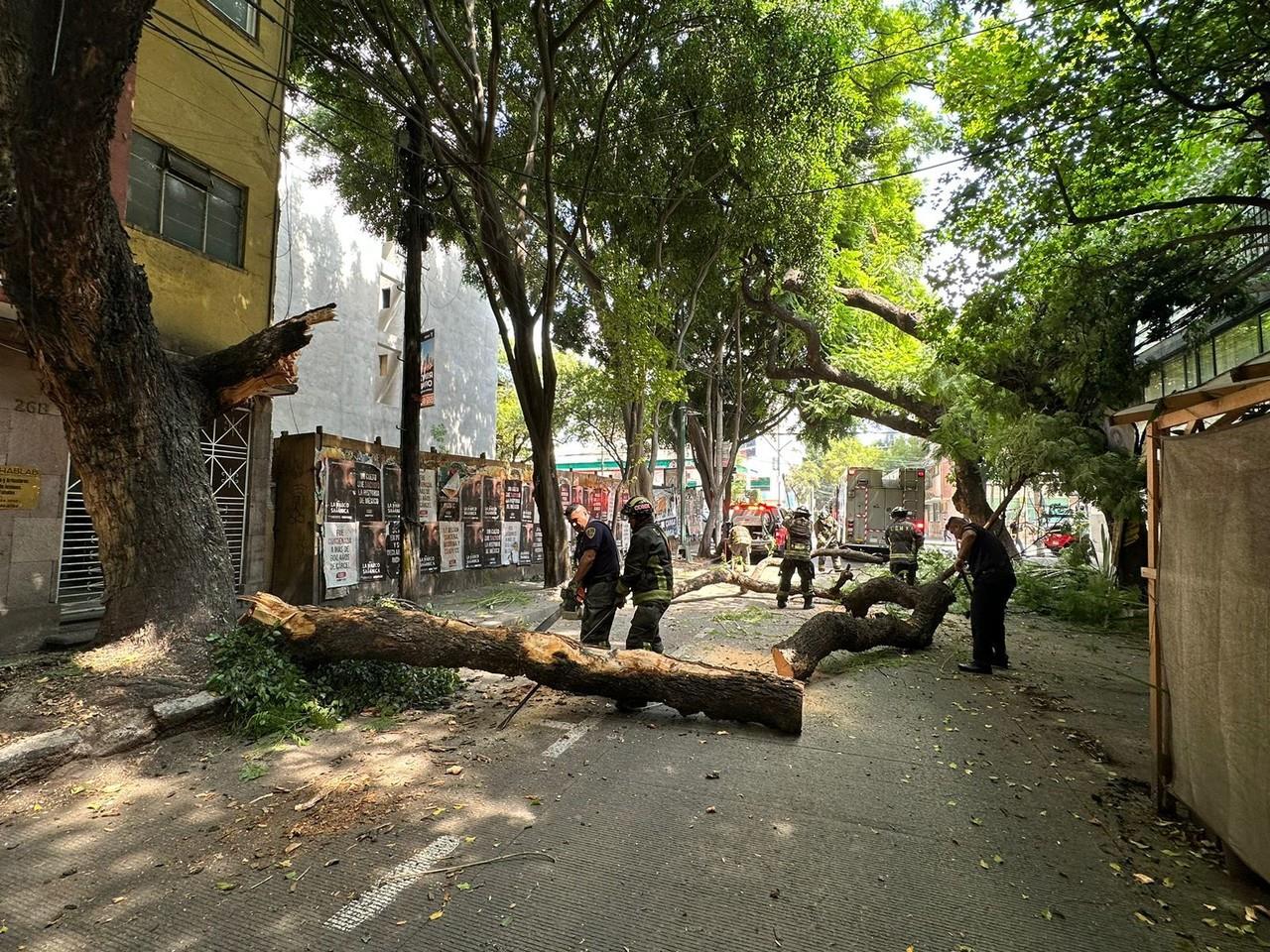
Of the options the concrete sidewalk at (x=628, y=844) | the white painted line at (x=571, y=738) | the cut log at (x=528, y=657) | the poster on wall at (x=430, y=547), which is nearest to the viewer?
the concrete sidewalk at (x=628, y=844)

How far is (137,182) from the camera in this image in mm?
7844

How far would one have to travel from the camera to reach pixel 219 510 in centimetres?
742

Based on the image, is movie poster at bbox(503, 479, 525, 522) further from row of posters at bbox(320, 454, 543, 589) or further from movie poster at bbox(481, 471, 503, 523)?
movie poster at bbox(481, 471, 503, 523)

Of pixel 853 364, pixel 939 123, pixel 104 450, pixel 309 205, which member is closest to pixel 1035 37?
pixel 939 123

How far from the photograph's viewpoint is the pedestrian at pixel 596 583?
21.0ft

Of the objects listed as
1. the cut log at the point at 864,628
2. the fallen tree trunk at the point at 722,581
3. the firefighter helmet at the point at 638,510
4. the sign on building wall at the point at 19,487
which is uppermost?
the sign on building wall at the point at 19,487

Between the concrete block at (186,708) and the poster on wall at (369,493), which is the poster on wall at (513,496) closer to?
the poster on wall at (369,493)

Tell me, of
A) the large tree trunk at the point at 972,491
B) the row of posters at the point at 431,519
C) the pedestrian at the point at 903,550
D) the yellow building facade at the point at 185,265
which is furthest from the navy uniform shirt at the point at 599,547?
the large tree trunk at the point at 972,491

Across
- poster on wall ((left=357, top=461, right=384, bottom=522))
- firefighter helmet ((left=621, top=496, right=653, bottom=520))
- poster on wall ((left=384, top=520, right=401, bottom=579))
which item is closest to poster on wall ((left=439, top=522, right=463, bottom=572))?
poster on wall ((left=384, top=520, right=401, bottom=579))

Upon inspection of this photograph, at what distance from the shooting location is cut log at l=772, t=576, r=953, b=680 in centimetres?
590

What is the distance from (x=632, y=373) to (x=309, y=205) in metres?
9.01

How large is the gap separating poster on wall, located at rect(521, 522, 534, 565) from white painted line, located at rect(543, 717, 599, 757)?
9.69 metres

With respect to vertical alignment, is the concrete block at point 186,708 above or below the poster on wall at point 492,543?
below

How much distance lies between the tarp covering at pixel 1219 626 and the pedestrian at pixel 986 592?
316cm
